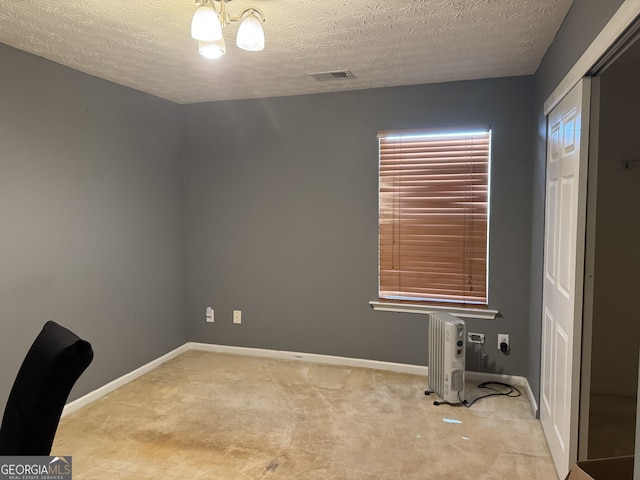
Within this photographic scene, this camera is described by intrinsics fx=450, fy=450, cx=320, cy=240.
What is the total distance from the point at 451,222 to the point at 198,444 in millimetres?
2371

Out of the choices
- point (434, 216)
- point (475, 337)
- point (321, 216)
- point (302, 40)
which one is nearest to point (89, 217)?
point (321, 216)

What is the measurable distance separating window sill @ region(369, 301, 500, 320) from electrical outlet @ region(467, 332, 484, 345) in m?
0.14

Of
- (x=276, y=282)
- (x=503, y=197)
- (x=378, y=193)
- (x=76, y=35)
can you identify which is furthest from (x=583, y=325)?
(x=76, y=35)

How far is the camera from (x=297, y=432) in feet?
9.16

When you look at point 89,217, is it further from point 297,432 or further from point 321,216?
point 297,432

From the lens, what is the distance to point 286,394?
11.0ft

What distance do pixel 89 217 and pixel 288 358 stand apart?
6.62 feet

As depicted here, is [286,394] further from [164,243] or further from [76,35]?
[76,35]

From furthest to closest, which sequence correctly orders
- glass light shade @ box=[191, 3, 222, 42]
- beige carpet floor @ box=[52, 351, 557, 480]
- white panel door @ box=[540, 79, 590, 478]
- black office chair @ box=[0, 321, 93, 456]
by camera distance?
1. beige carpet floor @ box=[52, 351, 557, 480]
2. white panel door @ box=[540, 79, 590, 478]
3. glass light shade @ box=[191, 3, 222, 42]
4. black office chair @ box=[0, 321, 93, 456]

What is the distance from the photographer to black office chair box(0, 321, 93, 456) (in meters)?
1.33

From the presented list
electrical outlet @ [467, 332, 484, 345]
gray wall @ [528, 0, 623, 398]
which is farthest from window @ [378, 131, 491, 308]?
gray wall @ [528, 0, 623, 398]

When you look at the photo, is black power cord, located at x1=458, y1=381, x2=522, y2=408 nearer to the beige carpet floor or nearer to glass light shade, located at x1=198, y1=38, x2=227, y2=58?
the beige carpet floor

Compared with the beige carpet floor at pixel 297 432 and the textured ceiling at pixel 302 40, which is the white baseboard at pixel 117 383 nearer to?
the beige carpet floor at pixel 297 432

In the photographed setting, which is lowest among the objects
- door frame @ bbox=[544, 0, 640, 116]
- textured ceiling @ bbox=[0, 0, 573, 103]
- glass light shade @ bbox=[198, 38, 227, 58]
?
door frame @ bbox=[544, 0, 640, 116]
